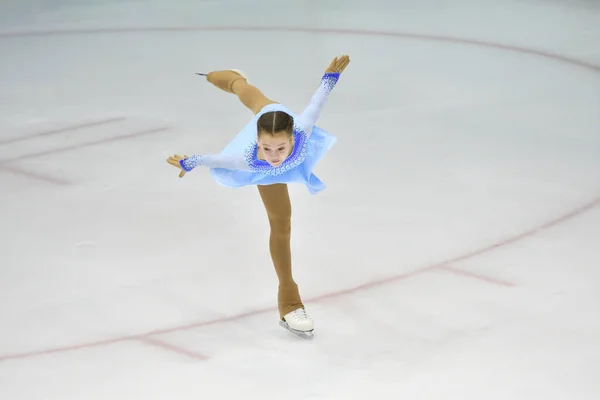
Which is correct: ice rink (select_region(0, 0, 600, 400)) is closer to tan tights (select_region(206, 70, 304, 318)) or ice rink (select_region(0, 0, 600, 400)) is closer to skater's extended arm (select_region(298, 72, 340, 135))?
tan tights (select_region(206, 70, 304, 318))

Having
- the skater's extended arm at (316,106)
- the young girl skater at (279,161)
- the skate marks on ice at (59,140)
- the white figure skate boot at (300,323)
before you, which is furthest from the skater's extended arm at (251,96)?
the skate marks on ice at (59,140)

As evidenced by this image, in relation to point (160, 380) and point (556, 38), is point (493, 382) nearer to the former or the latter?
point (160, 380)

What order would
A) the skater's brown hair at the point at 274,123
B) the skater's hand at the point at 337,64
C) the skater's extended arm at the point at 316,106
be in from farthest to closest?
the skater's hand at the point at 337,64 < the skater's extended arm at the point at 316,106 < the skater's brown hair at the point at 274,123

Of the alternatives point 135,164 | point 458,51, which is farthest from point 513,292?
point 458,51

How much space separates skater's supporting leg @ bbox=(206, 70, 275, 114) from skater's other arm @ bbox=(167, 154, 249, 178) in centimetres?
27

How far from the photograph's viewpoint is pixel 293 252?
4695mm

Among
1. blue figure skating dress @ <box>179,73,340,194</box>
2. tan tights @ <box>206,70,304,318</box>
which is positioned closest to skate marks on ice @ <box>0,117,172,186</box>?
tan tights @ <box>206,70,304,318</box>

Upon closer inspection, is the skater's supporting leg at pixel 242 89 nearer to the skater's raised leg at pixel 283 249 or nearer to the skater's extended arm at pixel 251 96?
the skater's extended arm at pixel 251 96

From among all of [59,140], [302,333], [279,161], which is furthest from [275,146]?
[59,140]

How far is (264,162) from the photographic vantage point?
358 centimetres

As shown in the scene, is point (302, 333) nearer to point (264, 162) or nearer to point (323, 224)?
point (264, 162)

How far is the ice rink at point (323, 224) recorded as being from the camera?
3635 mm

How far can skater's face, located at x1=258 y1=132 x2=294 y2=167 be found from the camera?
3461mm

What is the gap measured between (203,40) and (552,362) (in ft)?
20.1
